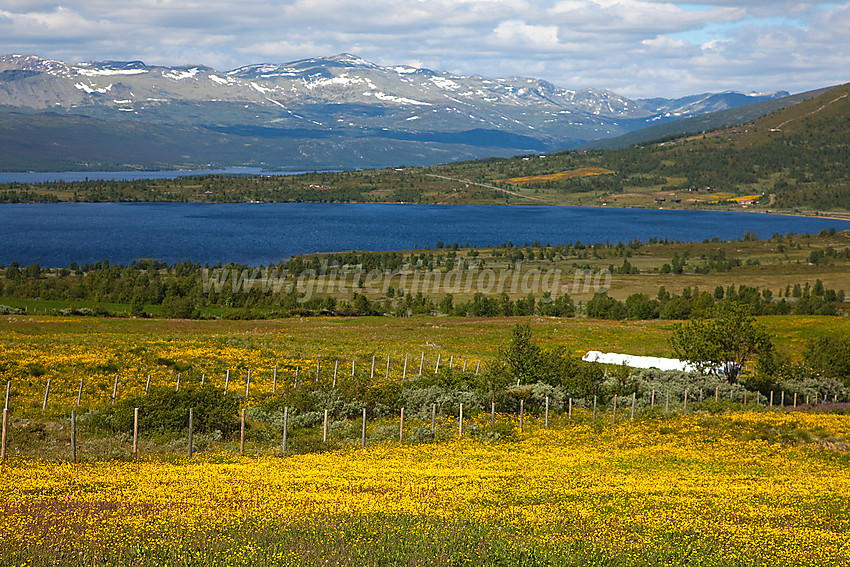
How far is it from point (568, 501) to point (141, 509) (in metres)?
9.72

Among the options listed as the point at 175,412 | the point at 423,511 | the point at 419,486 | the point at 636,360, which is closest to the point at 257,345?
the point at 175,412

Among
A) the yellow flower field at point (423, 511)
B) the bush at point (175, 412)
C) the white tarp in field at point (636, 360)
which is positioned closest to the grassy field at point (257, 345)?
the white tarp in field at point (636, 360)

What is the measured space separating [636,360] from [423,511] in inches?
1695

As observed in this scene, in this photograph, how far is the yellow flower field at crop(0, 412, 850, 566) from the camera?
13703 millimetres

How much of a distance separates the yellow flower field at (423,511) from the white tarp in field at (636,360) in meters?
29.3

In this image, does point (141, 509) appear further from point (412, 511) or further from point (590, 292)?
point (590, 292)

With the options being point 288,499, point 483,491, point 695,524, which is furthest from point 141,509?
point 695,524

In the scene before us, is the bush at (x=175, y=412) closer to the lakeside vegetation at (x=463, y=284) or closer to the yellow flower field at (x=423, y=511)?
the yellow flower field at (x=423, y=511)

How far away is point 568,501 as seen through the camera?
18.3m

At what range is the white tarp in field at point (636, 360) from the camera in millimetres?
54969

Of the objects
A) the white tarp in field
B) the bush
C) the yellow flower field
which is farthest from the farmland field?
the white tarp in field

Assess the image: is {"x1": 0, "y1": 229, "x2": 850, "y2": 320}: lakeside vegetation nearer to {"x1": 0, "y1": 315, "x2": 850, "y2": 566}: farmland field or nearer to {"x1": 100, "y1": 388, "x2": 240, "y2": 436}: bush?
{"x1": 0, "y1": 315, "x2": 850, "y2": 566}: farmland field

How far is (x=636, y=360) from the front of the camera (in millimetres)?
56656

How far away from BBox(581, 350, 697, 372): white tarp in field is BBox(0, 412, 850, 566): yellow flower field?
2935cm
